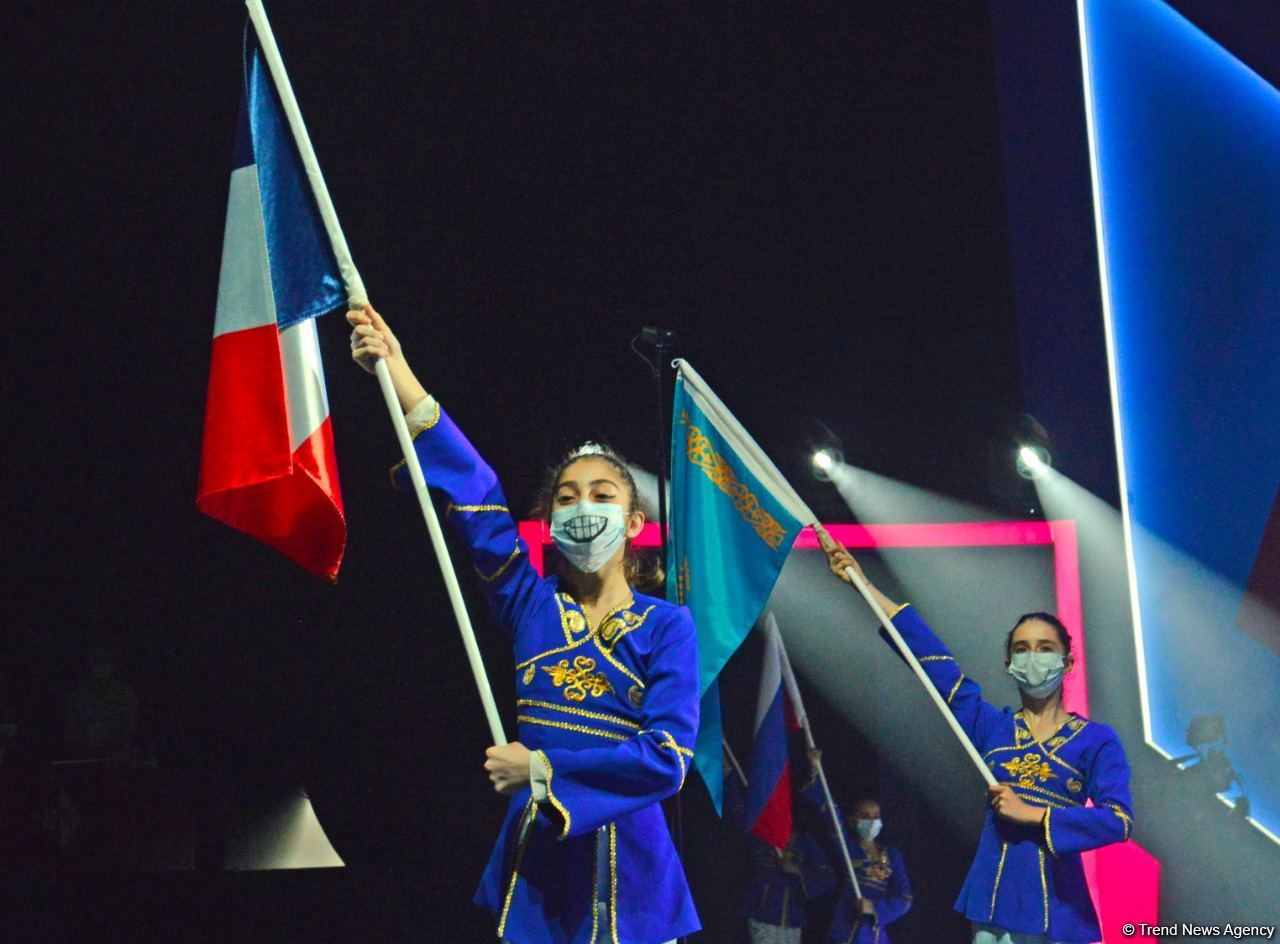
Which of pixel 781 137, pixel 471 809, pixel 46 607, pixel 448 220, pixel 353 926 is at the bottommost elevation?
pixel 353 926

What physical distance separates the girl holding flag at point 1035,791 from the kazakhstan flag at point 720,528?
279 mm

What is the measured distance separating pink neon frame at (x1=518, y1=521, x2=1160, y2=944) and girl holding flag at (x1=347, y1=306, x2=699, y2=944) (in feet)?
9.49

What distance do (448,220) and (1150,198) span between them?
3036 millimetres

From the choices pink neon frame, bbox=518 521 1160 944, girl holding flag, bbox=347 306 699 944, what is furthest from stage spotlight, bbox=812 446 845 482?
girl holding flag, bbox=347 306 699 944

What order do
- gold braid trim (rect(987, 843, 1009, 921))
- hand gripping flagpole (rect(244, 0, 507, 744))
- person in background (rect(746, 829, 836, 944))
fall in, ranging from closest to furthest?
1. hand gripping flagpole (rect(244, 0, 507, 744))
2. gold braid trim (rect(987, 843, 1009, 921))
3. person in background (rect(746, 829, 836, 944))

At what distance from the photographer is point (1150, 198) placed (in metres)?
5.50

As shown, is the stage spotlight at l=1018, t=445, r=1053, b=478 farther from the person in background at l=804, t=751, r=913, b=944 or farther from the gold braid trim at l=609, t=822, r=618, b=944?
the gold braid trim at l=609, t=822, r=618, b=944

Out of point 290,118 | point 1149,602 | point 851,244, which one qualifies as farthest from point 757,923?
point 290,118

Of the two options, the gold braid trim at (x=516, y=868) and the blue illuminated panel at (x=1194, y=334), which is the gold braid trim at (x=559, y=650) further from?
the blue illuminated panel at (x=1194, y=334)

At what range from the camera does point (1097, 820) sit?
3.69 metres

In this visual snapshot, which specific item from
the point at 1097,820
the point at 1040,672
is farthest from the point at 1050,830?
the point at 1040,672

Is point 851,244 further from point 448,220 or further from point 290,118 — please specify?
point 290,118

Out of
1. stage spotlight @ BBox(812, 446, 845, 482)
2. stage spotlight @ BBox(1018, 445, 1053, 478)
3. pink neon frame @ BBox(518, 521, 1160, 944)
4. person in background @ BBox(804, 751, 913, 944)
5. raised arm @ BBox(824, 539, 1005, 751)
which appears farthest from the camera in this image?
stage spotlight @ BBox(812, 446, 845, 482)

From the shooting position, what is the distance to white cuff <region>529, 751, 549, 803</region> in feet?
7.64
